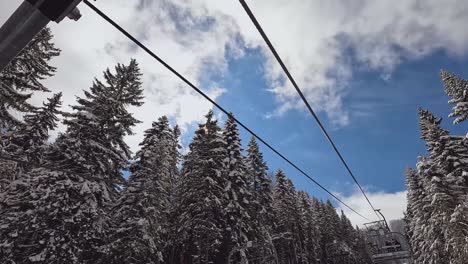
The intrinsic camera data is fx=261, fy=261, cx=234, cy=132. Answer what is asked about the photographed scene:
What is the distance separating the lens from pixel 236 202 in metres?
23.3

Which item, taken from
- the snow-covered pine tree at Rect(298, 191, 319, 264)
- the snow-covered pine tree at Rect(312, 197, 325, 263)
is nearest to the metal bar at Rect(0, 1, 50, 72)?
the snow-covered pine tree at Rect(298, 191, 319, 264)

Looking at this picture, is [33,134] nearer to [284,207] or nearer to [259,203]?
[259,203]

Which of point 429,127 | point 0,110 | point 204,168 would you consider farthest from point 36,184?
point 429,127

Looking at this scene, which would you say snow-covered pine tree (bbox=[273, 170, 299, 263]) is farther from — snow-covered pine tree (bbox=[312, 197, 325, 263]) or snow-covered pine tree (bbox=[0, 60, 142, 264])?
snow-covered pine tree (bbox=[0, 60, 142, 264])

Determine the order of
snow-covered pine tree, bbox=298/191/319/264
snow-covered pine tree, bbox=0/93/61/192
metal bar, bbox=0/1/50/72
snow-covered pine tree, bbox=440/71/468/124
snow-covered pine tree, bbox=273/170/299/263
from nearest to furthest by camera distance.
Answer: metal bar, bbox=0/1/50/72, snow-covered pine tree, bbox=0/93/61/192, snow-covered pine tree, bbox=440/71/468/124, snow-covered pine tree, bbox=273/170/299/263, snow-covered pine tree, bbox=298/191/319/264

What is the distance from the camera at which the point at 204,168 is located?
23.1 m

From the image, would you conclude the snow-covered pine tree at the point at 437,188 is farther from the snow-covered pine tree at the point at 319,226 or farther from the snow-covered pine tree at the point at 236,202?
the snow-covered pine tree at the point at 319,226

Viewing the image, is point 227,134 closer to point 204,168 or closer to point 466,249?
point 204,168

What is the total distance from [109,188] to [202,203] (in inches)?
305

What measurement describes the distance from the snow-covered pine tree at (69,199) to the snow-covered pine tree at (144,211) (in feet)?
5.68

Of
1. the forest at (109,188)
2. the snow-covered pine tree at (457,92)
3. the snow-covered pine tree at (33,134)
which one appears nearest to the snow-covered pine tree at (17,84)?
the forest at (109,188)

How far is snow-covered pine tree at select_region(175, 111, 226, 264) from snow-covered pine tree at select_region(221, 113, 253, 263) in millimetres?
551

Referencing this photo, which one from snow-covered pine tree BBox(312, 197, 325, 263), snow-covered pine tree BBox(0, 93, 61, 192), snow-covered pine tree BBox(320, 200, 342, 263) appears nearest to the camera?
snow-covered pine tree BBox(0, 93, 61, 192)

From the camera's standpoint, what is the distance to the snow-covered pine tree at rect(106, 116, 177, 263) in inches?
663
